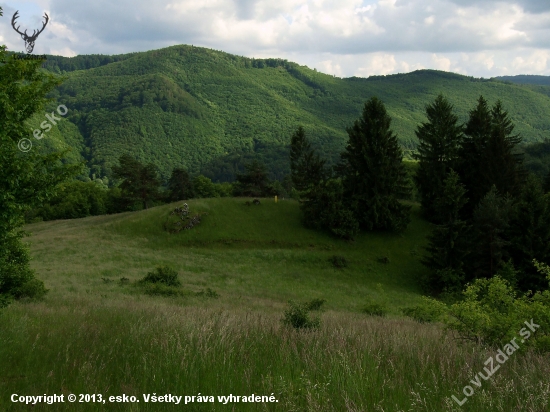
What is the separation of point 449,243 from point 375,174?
44.9 ft

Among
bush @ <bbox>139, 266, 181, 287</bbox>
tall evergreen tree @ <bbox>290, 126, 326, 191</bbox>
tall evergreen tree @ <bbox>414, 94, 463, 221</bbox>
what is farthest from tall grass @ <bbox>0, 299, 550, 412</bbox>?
tall evergreen tree @ <bbox>414, 94, 463, 221</bbox>

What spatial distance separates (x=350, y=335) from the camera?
6547 mm

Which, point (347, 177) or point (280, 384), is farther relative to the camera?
point (347, 177)

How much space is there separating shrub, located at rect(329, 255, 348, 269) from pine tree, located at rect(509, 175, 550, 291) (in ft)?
51.8

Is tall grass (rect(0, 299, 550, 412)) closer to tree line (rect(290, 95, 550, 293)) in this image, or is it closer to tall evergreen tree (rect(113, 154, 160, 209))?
tree line (rect(290, 95, 550, 293))

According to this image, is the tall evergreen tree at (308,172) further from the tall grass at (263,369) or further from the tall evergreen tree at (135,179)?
the tall grass at (263,369)

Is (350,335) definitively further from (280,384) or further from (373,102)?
(373,102)

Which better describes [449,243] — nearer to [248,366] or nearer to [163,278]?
[163,278]

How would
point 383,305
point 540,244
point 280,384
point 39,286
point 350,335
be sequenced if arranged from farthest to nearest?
1. point 540,244
2. point 383,305
3. point 39,286
4. point 350,335
5. point 280,384

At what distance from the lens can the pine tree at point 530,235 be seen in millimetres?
35250

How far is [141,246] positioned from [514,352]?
134 ft

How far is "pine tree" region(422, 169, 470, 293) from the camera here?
123 ft

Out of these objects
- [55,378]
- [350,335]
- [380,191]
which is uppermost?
[55,378]

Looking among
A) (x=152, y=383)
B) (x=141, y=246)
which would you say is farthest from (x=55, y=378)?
(x=141, y=246)
